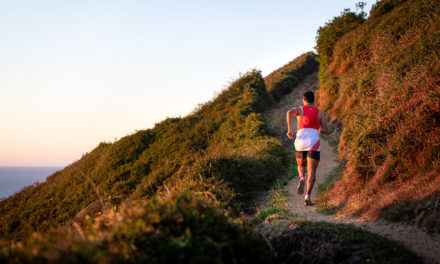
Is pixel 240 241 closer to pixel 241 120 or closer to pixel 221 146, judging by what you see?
pixel 221 146

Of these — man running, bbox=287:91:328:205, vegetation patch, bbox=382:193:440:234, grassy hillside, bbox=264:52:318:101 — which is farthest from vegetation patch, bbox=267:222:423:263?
grassy hillside, bbox=264:52:318:101

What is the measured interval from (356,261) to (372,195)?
2610 millimetres

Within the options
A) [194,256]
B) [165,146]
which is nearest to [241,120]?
[165,146]

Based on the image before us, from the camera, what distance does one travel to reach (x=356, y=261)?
122 inches

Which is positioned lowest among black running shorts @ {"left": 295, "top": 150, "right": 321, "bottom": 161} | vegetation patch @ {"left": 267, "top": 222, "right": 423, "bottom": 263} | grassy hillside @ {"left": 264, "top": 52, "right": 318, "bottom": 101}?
vegetation patch @ {"left": 267, "top": 222, "right": 423, "bottom": 263}

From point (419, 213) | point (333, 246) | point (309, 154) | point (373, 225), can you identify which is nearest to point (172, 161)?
point (309, 154)

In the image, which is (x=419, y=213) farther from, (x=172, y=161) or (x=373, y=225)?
(x=172, y=161)

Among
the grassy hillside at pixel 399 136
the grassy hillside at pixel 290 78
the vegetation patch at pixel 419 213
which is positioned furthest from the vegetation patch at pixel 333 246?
the grassy hillside at pixel 290 78

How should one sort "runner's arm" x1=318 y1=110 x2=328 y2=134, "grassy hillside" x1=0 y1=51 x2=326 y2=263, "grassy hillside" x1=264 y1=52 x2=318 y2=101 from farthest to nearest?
1. "grassy hillside" x1=264 y1=52 x2=318 y2=101
2. "runner's arm" x1=318 y1=110 x2=328 y2=134
3. "grassy hillside" x1=0 y1=51 x2=326 y2=263

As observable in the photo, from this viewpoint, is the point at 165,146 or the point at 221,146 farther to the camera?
the point at 165,146

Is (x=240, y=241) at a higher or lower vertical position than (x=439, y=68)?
lower

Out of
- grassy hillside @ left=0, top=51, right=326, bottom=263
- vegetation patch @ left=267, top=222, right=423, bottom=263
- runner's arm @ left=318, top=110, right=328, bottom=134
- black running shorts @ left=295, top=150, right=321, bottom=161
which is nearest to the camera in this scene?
grassy hillside @ left=0, top=51, right=326, bottom=263

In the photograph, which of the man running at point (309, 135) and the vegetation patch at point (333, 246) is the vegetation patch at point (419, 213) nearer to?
the vegetation patch at point (333, 246)

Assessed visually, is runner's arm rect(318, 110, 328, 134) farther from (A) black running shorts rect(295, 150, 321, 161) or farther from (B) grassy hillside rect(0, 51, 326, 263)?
(B) grassy hillside rect(0, 51, 326, 263)
